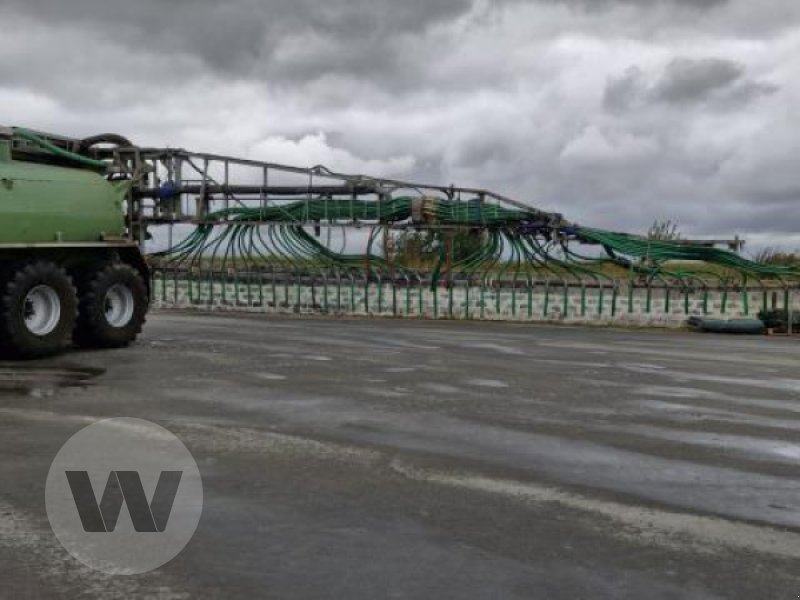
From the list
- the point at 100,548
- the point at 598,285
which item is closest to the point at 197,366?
the point at 100,548

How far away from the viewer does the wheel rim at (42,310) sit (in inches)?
475

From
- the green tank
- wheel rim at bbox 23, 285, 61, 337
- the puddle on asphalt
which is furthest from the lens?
wheel rim at bbox 23, 285, 61, 337

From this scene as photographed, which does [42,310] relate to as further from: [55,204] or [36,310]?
[55,204]

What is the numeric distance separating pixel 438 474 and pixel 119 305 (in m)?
9.34

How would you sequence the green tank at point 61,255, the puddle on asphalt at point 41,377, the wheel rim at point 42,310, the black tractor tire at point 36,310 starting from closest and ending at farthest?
the puddle on asphalt at point 41,377 → the black tractor tire at point 36,310 → the green tank at point 61,255 → the wheel rim at point 42,310

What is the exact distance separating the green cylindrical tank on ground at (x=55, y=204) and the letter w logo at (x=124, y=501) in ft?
23.8

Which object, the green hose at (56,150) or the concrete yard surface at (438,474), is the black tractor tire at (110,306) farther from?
the green hose at (56,150)

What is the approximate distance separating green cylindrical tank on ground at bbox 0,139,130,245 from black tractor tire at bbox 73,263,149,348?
23.7 inches

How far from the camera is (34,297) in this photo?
39.6 ft

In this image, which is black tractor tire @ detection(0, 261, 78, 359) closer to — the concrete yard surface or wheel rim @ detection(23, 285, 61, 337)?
wheel rim @ detection(23, 285, 61, 337)

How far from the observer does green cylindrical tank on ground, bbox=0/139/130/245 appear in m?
11.8

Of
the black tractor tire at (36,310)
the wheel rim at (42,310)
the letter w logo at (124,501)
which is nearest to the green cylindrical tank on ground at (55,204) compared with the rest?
the black tractor tire at (36,310)

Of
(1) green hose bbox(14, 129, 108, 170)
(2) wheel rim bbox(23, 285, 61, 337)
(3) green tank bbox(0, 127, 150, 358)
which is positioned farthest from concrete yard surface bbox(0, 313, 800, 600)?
(1) green hose bbox(14, 129, 108, 170)

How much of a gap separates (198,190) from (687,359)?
40.8 ft
